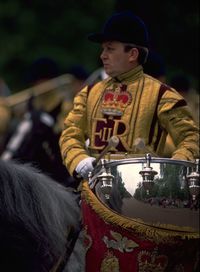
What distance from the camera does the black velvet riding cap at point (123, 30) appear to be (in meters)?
7.21

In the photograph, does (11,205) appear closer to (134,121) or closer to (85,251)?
(85,251)

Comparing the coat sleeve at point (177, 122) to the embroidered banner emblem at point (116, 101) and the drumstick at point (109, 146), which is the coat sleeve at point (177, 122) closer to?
the embroidered banner emblem at point (116, 101)

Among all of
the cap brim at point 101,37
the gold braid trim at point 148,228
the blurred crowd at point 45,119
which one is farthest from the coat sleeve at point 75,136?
the blurred crowd at point 45,119

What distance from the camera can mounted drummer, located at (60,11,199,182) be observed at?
7.12 metres

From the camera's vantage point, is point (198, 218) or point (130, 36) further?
point (130, 36)

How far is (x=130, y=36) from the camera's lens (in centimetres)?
724

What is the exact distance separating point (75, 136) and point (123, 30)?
0.65 meters

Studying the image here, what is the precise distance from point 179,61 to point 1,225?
14027 millimetres

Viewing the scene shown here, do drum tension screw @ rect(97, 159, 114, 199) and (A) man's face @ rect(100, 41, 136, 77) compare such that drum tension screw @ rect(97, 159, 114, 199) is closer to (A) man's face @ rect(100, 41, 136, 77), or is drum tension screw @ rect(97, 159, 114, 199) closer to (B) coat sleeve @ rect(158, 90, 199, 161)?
(B) coat sleeve @ rect(158, 90, 199, 161)

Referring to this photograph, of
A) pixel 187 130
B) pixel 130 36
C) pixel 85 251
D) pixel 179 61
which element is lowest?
pixel 85 251

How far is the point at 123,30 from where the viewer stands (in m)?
7.22

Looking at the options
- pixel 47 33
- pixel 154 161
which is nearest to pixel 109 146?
pixel 154 161

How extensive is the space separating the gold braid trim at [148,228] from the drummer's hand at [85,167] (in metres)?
0.43

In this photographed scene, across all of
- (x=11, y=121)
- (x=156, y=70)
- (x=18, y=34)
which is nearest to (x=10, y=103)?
(x=11, y=121)
